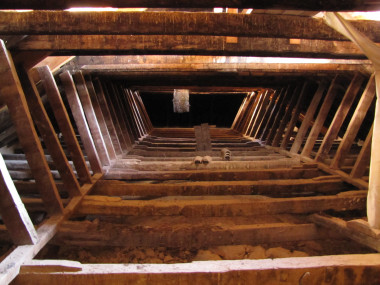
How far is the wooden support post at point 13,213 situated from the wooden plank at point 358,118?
13.3 feet

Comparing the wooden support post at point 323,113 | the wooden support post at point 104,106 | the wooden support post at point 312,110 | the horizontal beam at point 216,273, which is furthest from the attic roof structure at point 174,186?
the wooden support post at point 312,110

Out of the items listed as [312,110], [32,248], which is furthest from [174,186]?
[312,110]

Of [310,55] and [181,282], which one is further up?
[310,55]

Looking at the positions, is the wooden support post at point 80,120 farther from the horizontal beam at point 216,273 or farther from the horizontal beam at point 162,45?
the horizontal beam at point 216,273

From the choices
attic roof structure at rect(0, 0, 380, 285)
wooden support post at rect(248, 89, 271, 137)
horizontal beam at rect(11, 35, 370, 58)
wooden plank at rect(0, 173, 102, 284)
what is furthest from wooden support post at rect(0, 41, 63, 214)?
wooden support post at rect(248, 89, 271, 137)

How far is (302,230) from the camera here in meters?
2.29

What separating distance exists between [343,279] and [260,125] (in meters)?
6.42

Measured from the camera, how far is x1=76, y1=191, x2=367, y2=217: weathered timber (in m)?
2.56

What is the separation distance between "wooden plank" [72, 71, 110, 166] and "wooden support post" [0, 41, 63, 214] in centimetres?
177

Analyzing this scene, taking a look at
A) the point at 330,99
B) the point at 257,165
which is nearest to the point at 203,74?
the point at 257,165

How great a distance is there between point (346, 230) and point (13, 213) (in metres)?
2.62

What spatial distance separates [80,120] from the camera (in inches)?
140

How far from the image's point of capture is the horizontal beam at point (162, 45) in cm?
261

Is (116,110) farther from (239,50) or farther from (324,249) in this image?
(324,249)
